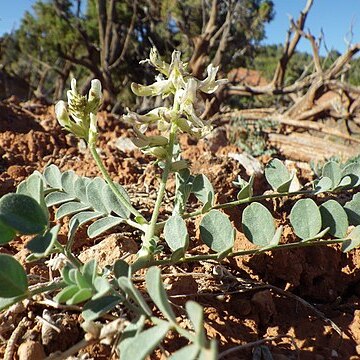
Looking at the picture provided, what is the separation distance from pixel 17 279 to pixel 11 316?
28cm

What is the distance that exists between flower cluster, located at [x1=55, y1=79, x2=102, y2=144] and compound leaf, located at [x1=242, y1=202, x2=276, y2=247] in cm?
43

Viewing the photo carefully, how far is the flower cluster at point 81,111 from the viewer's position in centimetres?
112

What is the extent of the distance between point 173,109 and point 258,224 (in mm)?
361

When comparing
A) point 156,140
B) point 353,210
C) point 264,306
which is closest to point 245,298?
point 264,306

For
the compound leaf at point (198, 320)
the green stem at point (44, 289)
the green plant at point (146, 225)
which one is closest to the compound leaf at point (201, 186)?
the green plant at point (146, 225)

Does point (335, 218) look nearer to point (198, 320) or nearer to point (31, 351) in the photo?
point (198, 320)

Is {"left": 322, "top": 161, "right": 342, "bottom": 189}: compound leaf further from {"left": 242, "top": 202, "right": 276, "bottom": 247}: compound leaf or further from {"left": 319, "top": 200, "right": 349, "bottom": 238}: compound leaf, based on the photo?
{"left": 242, "top": 202, "right": 276, "bottom": 247}: compound leaf

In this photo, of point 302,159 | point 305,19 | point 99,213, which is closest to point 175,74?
point 99,213

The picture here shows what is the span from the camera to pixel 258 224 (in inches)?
41.3

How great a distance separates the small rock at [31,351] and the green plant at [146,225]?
0.37ft

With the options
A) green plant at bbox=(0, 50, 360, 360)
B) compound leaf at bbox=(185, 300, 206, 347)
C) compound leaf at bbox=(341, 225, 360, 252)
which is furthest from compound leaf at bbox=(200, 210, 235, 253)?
compound leaf at bbox=(185, 300, 206, 347)

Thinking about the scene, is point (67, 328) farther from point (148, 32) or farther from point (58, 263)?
point (148, 32)

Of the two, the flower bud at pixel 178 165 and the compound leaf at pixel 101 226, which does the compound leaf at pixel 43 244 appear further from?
the flower bud at pixel 178 165

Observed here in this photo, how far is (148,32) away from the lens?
10211 mm
